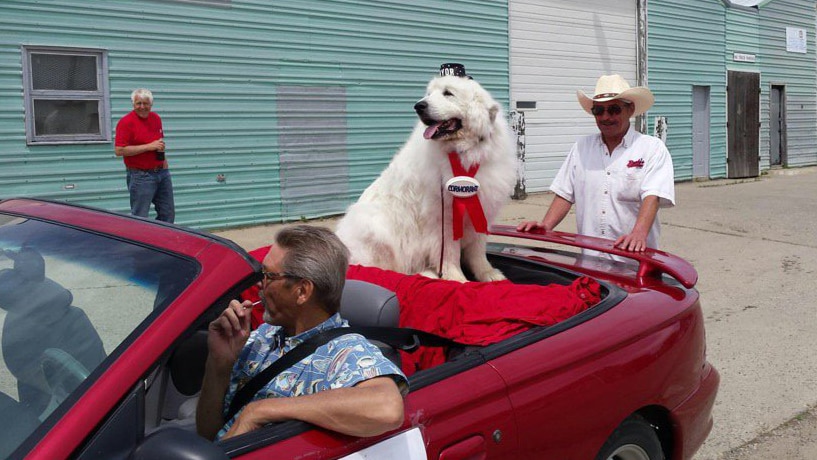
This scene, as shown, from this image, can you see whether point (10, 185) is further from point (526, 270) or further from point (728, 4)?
point (728, 4)

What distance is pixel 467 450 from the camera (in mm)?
2131

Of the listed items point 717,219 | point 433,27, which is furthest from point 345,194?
point 717,219

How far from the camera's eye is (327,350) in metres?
2.10

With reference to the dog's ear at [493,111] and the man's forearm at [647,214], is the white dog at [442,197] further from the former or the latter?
the man's forearm at [647,214]

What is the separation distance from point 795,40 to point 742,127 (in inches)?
160

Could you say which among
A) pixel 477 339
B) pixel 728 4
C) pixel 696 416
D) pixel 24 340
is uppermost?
pixel 728 4

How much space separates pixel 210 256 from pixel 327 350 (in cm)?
44

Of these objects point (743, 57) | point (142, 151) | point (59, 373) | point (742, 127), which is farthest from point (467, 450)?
point (743, 57)

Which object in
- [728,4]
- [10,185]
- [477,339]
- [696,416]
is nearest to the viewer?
[477,339]

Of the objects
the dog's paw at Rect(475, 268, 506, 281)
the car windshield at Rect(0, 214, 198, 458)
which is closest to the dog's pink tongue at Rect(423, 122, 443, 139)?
the dog's paw at Rect(475, 268, 506, 281)

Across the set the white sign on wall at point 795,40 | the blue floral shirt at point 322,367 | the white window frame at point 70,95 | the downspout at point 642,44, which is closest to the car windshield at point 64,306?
the blue floral shirt at point 322,367

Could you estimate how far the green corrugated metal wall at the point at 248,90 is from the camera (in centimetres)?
913

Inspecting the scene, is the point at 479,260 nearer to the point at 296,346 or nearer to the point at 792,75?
the point at 296,346

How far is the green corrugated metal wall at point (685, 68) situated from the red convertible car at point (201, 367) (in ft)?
50.7
